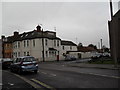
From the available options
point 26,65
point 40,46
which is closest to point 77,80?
point 26,65

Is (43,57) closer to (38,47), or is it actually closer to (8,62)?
(38,47)

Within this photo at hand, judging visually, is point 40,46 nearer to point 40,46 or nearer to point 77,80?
point 40,46

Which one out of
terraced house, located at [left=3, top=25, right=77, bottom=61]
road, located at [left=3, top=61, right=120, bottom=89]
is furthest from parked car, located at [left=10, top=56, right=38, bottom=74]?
terraced house, located at [left=3, top=25, right=77, bottom=61]

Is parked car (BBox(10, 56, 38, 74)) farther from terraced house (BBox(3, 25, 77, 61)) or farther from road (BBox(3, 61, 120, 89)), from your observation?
terraced house (BBox(3, 25, 77, 61))

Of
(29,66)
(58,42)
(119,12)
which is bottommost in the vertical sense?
(29,66)

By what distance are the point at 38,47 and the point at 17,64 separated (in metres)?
32.5

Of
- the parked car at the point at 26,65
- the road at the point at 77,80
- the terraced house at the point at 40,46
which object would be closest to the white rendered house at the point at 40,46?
the terraced house at the point at 40,46

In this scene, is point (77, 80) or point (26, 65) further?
point (26, 65)

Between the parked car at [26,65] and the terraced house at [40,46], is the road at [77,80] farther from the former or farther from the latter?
the terraced house at [40,46]

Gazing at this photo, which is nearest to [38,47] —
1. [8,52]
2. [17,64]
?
[8,52]

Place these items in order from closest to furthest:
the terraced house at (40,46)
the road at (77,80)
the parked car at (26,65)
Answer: the road at (77,80) → the parked car at (26,65) → the terraced house at (40,46)

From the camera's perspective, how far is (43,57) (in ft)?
161

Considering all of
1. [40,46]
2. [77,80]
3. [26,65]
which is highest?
[40,46]

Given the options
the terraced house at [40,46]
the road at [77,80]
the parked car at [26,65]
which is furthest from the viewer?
the terraced house at [40,46]
